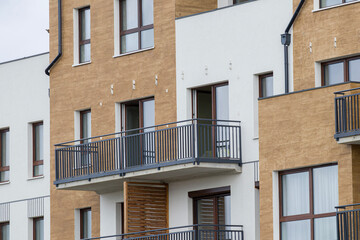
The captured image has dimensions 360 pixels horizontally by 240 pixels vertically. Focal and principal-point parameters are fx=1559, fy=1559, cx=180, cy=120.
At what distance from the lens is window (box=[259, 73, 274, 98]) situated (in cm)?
4406

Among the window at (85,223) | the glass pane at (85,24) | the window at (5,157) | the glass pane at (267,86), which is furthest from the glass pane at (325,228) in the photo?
the window at (5,157)

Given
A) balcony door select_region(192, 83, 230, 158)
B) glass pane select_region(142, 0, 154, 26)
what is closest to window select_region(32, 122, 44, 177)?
glass pane select_region(142, 0, 154, 26)

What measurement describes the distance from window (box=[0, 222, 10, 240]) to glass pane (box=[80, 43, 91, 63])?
676 cm

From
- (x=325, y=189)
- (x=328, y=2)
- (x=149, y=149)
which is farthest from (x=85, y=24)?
(x=325, y=189)

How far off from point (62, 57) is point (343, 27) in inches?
480

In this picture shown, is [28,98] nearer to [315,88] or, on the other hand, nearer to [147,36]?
[147,36]

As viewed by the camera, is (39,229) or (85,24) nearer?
(85,24)

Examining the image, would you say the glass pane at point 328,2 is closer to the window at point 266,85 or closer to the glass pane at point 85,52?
the window at point 266,85

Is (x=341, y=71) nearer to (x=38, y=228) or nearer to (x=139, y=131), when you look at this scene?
(x=139, y=131)

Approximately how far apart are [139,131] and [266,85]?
537cm

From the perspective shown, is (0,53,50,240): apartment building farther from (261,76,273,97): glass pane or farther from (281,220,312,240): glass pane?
(281,220,312,240): glass pane

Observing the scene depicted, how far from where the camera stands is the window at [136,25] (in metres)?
48.1

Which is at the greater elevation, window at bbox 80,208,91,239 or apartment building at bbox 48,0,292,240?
apartment building at bbox 48,0,292,240

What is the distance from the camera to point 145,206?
4684cm
